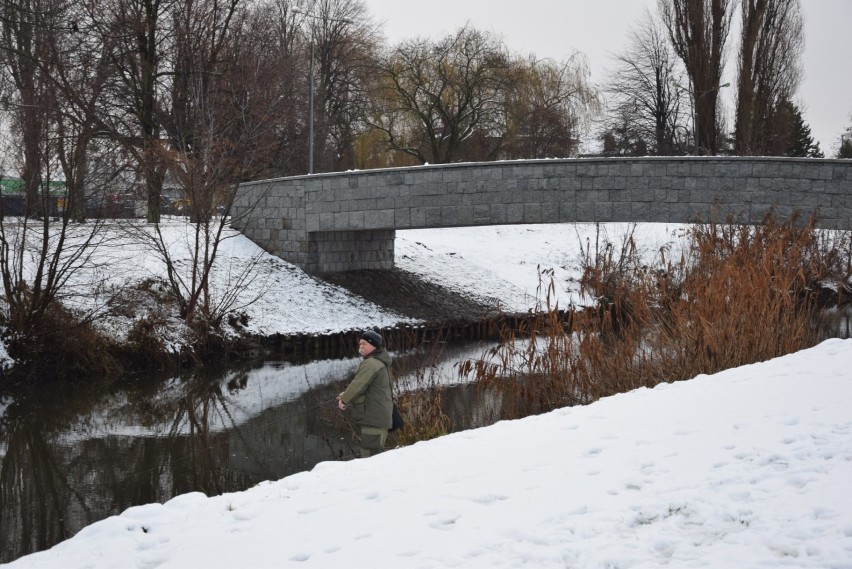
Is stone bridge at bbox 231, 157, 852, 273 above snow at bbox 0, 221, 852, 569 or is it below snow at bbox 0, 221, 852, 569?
above

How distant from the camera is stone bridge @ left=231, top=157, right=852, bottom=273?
16.5 m

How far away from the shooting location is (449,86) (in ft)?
117

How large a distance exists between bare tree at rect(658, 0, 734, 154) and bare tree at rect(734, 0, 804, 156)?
3.88ft

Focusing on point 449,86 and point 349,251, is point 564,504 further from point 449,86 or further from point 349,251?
point 449,86

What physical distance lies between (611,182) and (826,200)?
3739 millimetres

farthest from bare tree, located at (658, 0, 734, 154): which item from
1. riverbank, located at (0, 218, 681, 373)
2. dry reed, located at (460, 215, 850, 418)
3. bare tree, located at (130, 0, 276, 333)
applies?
dry reed, located at (460, 215, 850, 418)

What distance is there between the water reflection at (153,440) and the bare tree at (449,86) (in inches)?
830

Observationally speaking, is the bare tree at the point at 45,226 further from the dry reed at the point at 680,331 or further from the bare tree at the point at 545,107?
the bare tree at the point at 545,107

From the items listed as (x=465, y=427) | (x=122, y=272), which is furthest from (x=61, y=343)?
(x=465, y=427)

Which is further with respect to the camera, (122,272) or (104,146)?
(104,146)

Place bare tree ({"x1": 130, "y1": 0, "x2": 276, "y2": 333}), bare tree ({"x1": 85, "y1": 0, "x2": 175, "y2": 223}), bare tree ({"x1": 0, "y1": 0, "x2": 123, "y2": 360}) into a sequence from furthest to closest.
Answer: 1. bare tree ({"x1": 85, "y1": 0, "x2": 175, "y2": 223})
2. bare tree ({"x1": 130, "y1": 0, "x2": 276, "y2": 333})
3. bare tree ({"x1": 0, "y1": 0, "x2": 123, "y2": 360})

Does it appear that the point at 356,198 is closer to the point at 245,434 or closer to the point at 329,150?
the point at 245,434

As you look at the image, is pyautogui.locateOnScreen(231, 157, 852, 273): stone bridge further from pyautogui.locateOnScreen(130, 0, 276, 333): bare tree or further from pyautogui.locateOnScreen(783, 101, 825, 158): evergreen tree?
pyautogui.locateOnScreen(783, 101, 825, 158): evergreen tree

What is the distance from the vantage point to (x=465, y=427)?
34.9ft
